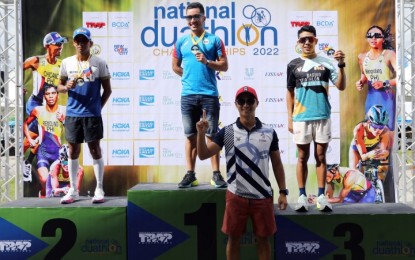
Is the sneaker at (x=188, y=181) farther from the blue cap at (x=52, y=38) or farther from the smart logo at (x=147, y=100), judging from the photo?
the blue cap at (x=52, y=38)

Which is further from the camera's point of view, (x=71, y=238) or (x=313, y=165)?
(x=313, y=165)

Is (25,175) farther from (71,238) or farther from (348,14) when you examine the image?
(348,14)

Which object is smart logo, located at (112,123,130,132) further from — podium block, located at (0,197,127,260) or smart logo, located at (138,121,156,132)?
podium block, located at (0,197,127,260)

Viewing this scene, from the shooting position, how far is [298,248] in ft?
12.7

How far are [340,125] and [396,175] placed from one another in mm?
970

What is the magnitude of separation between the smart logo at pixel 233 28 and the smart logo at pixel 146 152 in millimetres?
1380

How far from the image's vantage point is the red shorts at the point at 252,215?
11.1 feet

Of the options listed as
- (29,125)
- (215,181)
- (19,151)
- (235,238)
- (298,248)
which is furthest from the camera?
(29,125)

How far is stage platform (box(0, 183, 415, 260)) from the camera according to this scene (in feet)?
12.7

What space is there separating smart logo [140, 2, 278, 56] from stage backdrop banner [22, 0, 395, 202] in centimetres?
1

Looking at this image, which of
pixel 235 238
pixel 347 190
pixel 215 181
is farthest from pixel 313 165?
pixel 235 238

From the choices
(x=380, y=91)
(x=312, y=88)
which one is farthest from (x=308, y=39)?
(x=380, y=91)

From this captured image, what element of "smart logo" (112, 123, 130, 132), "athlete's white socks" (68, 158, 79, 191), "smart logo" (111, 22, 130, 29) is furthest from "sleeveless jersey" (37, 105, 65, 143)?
"athlete's white socks" (68, 158, 79, 191)

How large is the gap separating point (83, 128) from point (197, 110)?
100cm
